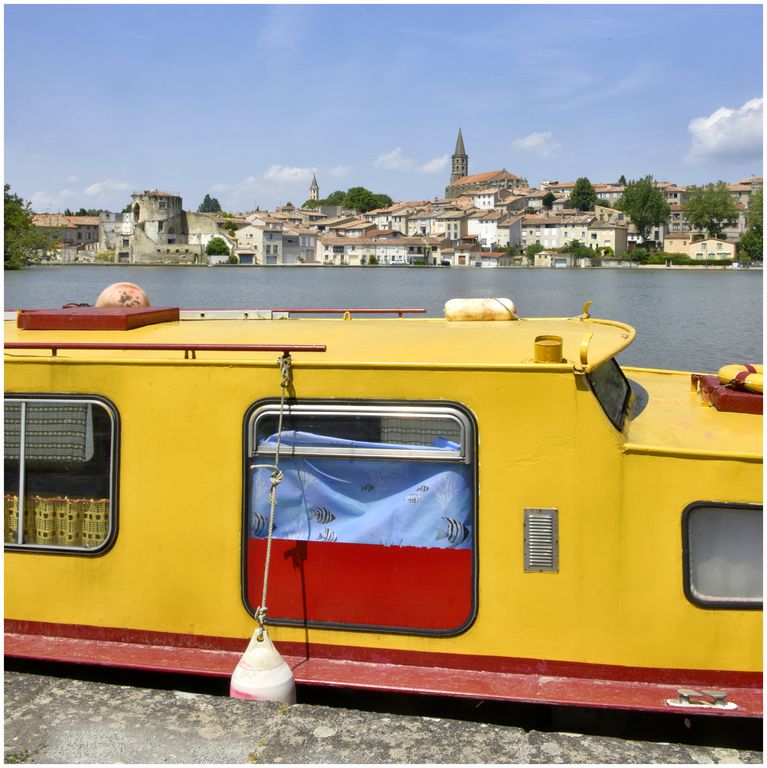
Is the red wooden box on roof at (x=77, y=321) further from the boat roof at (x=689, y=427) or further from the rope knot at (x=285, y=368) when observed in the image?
the boat roof at (x=689, y=427)

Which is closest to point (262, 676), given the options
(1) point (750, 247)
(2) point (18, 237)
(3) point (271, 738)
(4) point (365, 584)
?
(3) point (271, 738)

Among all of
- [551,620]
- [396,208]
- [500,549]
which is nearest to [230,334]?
[500,549]

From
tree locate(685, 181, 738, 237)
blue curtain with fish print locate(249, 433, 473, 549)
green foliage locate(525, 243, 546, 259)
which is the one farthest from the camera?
green foliage locate(525, 243, 546, 259)

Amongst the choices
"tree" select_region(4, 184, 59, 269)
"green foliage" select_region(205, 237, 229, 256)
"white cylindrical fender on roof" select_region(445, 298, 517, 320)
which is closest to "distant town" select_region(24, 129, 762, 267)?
"green foliage" select_region(205, 237, 229, 256)

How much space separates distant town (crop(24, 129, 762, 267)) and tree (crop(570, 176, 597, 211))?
219 inches

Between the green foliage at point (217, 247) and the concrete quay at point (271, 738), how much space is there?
139m

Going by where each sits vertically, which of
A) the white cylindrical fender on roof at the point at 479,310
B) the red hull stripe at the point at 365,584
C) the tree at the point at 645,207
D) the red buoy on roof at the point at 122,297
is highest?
the tree at the point at 645,207

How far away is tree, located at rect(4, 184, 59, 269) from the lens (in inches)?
2677

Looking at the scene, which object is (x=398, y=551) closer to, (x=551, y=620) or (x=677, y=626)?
(x=551, y=620)

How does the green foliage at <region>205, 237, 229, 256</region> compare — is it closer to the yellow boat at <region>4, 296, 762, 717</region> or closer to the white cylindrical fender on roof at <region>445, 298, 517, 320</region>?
the white cylindrical fender on roof at <region>445, 298, 517, 320</region>

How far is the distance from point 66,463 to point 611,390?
110 inches

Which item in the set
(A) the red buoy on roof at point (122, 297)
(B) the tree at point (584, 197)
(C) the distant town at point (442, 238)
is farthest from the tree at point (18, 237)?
(B) the tree at point (584, 197)

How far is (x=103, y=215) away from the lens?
514 ft

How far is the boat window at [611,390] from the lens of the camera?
428cm
